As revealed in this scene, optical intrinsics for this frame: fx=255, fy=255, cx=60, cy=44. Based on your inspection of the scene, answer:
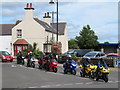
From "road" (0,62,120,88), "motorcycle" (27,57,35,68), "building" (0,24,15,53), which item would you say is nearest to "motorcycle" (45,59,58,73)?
"motorcycle" (27,57,35,68)

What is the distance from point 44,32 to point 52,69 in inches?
1048

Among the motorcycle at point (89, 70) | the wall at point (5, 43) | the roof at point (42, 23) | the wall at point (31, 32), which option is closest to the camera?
the motorcycle at point (89, 70)

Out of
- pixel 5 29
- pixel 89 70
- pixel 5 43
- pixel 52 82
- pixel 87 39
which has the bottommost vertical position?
pixel 52 82

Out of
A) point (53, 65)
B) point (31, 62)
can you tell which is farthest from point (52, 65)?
point (31, 62)

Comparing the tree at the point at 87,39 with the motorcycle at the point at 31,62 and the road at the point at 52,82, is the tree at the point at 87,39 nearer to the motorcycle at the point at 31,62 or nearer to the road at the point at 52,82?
the motorcycle at the point at 31,62

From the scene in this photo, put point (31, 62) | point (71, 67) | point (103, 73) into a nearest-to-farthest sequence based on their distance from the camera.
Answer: point (103, 73) < point (71, 67) < point (31, 62)

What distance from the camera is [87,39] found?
6488 centimetres

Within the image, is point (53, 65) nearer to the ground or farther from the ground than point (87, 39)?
nearer to the ground

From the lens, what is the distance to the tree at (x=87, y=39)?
6412 centimetres

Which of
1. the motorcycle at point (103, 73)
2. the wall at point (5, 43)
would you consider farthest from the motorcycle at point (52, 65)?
the wall at point (5, 43)

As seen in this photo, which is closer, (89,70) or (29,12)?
(89,70)

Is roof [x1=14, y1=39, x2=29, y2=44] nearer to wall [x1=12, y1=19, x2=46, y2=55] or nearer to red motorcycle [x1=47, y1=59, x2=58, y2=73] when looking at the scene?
wall [x1=12, y1=19, x2=46, y2=55]

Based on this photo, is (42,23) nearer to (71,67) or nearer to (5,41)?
(5,41)

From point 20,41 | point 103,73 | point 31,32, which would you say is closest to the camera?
point 103,73
